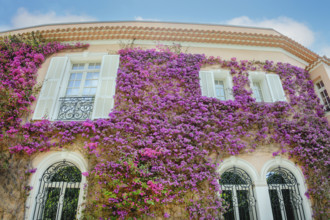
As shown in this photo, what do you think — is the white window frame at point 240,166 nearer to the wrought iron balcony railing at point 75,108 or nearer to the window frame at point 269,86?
the window frame at point 269,86

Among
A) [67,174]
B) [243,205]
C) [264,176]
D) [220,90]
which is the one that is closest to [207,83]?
[220,90]

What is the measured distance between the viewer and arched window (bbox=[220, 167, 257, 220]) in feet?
17.6

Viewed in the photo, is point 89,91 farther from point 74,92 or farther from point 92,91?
point 74,92

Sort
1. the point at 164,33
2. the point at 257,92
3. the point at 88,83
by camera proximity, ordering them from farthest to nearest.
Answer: the point at 164,33, the point at 257,92, the point at 88,83

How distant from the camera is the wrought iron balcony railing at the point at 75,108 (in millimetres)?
6012

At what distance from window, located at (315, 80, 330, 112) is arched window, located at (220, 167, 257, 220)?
13.4 feet

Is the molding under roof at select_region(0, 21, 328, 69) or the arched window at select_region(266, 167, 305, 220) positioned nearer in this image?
the arched window at select_region(266, 167, 305, 220)

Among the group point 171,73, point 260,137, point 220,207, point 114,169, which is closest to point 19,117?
point 114,169

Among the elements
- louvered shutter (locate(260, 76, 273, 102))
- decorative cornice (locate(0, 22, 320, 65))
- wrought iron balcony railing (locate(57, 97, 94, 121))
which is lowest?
wrought iron balcony railing (locate(57, 97, 94, 121))

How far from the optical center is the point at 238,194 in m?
5.55

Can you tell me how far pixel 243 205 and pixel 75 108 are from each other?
556 cm

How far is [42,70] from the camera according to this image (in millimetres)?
6980

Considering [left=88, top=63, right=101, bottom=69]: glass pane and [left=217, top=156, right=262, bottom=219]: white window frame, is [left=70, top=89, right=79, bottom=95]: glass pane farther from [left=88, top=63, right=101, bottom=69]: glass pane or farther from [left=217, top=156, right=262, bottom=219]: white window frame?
[left=217, top=156, right=262, bottom=219]: white window frame

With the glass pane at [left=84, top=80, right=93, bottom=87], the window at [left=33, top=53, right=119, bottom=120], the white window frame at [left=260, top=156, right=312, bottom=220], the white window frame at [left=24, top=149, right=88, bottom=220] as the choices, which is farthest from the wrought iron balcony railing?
the white window frame at [left=260, top=156, right=312, bottom=220]
